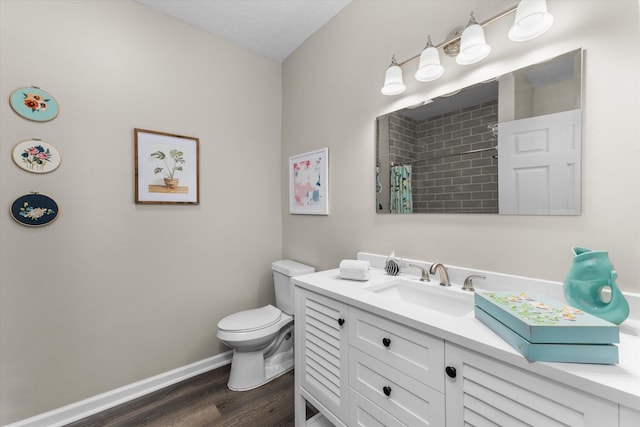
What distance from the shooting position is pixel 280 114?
8.47ft

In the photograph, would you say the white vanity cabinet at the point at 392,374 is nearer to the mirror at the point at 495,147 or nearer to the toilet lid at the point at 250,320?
the mirror at the point at 495,147

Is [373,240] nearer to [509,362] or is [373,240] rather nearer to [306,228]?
[306,228]

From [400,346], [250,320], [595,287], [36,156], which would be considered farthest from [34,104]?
[595,287]

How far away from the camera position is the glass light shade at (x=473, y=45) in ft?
3.72

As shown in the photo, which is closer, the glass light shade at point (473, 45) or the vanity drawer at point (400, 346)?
the vanity drawer at point (400, 346)

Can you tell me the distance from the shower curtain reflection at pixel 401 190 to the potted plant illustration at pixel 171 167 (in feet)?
5.12

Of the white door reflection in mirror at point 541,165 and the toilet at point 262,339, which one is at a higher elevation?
the white door reflection in mirror at point 541,165

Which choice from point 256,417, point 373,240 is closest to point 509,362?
point 373,240

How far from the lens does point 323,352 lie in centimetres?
133

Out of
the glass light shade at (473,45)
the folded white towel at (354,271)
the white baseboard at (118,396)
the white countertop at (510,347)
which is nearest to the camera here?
the white countertop at (510,347)

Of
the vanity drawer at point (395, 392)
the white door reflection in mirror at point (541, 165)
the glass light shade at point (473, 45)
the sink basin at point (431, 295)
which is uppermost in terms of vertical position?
the glass light shade at point (473, 45)

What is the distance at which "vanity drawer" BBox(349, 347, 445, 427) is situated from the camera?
0.89m

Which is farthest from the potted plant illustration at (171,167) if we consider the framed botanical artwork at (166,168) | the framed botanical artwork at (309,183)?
the framed botanical artwork at (309,183)

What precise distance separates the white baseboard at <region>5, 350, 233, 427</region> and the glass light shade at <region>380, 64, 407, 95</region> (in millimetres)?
2319
